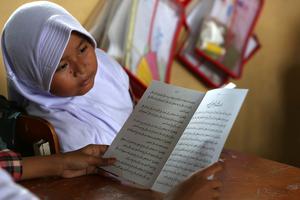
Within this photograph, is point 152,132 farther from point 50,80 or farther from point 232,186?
point 50,80

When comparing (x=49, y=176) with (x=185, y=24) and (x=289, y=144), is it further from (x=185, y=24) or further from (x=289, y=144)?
(x=289, y=144)

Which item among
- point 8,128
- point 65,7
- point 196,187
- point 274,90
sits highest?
point 65,7

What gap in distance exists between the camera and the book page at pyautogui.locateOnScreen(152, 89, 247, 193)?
958 mm

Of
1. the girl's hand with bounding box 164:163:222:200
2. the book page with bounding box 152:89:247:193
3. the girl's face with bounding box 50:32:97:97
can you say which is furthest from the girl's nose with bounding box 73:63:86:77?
the girl's hand with bounding box 164:163:222:200

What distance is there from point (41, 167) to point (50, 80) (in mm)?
305

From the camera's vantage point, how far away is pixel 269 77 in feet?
8.28

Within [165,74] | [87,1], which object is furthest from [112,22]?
[165,74]

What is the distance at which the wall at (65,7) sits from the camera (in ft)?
5.57

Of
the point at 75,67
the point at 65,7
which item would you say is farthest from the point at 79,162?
the point at 65,7

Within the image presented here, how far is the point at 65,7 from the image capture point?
1.84 m

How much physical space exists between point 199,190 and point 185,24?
1449 millimetres

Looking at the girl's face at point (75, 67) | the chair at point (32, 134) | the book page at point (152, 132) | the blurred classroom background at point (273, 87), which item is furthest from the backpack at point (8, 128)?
the blurred classroom background at point (273, 87)

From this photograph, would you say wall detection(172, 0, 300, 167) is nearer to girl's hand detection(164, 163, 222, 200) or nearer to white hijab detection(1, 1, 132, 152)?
white hijab detection(1, 1, 132, 152)

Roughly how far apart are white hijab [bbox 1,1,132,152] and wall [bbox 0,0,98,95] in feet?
0.65
